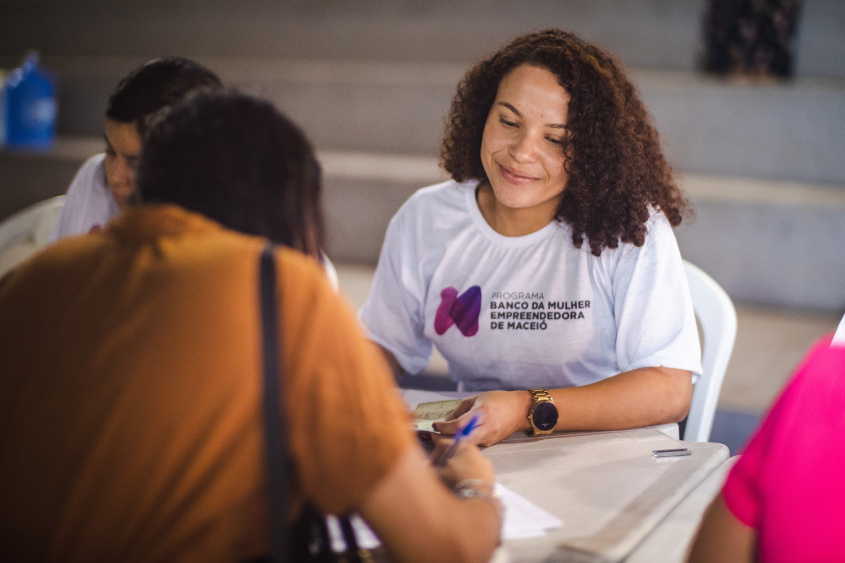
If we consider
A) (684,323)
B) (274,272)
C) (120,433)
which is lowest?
(684,323)

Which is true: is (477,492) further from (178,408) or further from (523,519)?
(178,408)

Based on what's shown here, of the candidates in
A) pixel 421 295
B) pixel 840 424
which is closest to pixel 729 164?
pixel 421 295

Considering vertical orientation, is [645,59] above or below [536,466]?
above

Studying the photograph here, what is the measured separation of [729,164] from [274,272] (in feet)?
9.95

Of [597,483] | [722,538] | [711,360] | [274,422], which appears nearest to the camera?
[274,422]

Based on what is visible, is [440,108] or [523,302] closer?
[523,302]

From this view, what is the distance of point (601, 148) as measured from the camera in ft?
5.04

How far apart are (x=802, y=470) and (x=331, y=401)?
0.43m

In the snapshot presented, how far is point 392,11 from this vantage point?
401cm

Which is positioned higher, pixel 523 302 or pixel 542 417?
pixel 523 302

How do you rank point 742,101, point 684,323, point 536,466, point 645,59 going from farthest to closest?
point 645,59 < point 742,101 < point 684,323 < point 536,466

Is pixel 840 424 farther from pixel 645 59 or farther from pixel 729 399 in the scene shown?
pixel 645 59

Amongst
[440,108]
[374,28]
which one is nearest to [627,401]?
[440,108]

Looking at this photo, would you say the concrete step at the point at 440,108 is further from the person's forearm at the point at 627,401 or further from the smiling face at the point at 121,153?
the person's forearm at the point at 627,401
